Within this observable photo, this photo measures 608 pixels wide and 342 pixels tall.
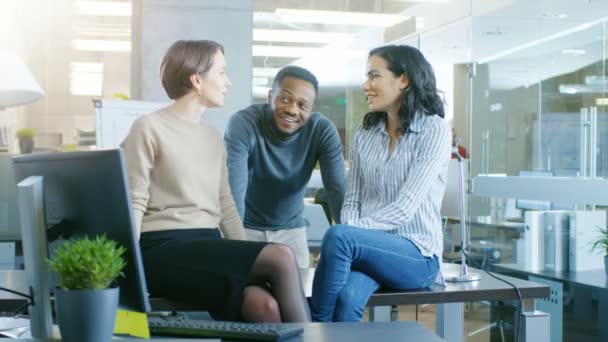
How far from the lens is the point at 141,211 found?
2.25 metres

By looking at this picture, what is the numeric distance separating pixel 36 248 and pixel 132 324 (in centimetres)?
22

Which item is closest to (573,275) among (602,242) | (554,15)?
(602,242)

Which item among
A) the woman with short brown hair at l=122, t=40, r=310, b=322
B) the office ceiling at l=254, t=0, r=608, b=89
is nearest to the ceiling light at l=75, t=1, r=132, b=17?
the office ceiling at l=254, t=0, r=608, b=89

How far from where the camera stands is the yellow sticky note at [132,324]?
4.43 feet

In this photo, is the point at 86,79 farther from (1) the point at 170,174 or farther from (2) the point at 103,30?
(1) the point at 170,174

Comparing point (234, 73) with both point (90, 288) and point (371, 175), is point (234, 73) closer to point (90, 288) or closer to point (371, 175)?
point (371, 175)

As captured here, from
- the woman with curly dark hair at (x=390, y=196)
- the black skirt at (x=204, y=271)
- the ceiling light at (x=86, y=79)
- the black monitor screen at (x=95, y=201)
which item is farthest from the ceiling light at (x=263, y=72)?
the black monitor screen at (x=95, y=201)

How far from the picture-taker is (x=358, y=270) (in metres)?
2.37

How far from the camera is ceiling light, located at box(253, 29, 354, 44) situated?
5527mm

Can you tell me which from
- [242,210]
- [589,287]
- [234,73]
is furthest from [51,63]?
[589,287]

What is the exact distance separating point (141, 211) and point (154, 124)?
275 millimetres

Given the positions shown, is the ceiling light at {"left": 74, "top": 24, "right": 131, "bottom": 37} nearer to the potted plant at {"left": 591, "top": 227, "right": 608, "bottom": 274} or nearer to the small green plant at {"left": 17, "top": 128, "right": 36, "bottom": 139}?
the small green plant at {"left": 17, "top": 128, "right": 36, "bottom": 139}

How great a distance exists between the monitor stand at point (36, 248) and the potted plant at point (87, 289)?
6.1 inches

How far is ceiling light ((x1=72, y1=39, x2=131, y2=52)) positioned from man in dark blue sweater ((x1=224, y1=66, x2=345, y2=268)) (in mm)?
2273
